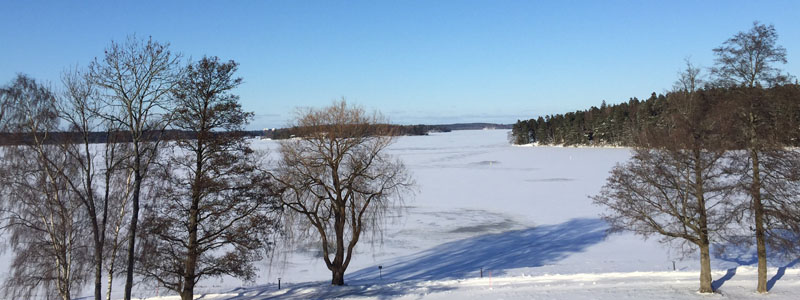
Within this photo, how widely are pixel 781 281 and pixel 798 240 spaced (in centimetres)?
200

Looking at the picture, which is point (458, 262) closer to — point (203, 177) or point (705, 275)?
point (705, 275)

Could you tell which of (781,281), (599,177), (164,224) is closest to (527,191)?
(599,177)

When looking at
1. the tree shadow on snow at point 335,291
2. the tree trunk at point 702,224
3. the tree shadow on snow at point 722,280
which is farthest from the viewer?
the tree shadow on snow at point 335,291

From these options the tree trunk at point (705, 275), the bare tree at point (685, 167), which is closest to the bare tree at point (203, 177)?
the bare tree at point (685, 167)

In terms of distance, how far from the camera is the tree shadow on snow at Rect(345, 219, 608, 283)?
2105 centimetres

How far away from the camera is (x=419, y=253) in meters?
24.3

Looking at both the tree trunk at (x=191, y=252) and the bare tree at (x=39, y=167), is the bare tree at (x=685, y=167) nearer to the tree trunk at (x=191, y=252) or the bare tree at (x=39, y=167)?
the tree trunk at (x=191, y=252)

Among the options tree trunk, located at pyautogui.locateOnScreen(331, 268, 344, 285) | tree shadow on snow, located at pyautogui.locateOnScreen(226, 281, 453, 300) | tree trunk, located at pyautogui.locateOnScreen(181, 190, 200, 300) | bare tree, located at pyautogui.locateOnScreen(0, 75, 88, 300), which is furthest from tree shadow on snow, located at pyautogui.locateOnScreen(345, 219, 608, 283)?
bare tree, located at pyautogui.locateOnScreen(0, 75, 88, 300)

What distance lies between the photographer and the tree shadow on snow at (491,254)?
21.1 metres

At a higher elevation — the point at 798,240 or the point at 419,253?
the point at 798,240

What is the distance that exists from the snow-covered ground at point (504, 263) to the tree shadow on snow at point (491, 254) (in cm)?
5

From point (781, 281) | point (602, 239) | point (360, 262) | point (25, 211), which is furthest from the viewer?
point (602, 239)

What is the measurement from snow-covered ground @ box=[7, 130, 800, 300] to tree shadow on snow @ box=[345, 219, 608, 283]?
0.16 feet

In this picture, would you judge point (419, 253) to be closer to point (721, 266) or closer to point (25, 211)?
point (721, 266)
